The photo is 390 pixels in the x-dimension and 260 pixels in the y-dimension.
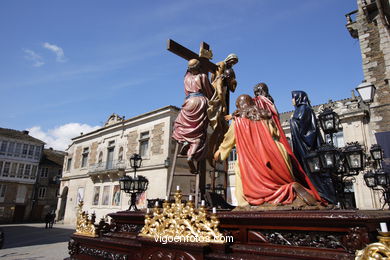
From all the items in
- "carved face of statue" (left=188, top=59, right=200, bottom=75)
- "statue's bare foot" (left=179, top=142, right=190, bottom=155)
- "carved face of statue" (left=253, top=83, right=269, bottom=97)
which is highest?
"carved face of statue" (left=188, top=59, right=200, bottom=75)

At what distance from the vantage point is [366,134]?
16969mm

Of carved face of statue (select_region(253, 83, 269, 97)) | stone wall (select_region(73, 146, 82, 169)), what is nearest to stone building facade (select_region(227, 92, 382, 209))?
carved face of statue (select_region(253, 83, 269, 97))

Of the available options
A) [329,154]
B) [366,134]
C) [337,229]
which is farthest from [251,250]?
[366,134]

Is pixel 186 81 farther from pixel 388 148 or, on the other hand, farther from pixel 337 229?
pixel 388 148

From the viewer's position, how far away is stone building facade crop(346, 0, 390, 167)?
12.0 meters

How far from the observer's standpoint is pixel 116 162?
79.2ft

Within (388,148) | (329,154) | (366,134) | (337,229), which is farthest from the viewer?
(366,134)

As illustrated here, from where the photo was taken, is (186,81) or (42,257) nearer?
(186,81)

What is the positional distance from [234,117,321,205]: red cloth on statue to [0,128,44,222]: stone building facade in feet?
126

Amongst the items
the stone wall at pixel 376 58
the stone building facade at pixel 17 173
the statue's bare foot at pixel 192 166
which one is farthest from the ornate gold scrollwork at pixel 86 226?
the stone building facade at pixel 17 173

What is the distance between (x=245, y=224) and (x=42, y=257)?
954cm

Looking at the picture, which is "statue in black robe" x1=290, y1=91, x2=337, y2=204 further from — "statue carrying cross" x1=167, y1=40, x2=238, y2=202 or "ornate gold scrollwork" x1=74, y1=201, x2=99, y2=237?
"ornate gold scrollwork" x1=74, y1=201, x2=99, y2=237

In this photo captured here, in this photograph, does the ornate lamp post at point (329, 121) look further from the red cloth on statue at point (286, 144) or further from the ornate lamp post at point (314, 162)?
the red cloth on statue at point (286, 144)

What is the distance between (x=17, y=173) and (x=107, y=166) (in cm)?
1804
